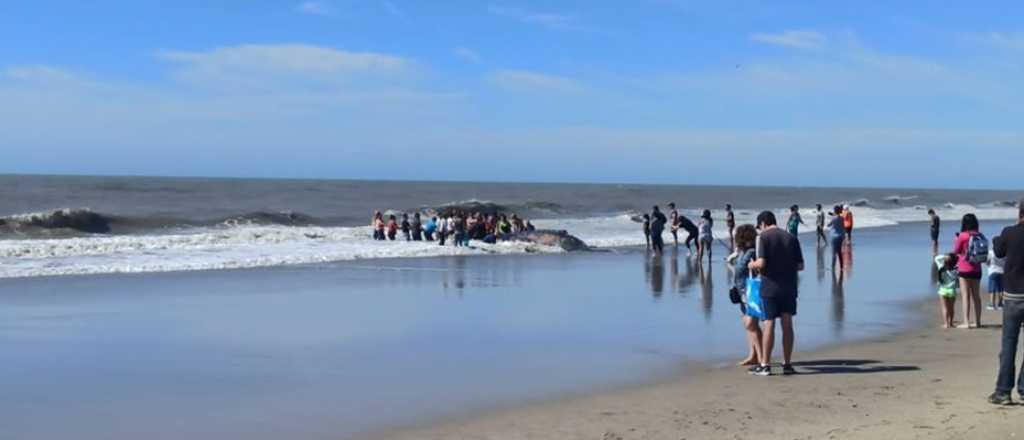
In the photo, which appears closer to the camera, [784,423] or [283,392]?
[784,423]

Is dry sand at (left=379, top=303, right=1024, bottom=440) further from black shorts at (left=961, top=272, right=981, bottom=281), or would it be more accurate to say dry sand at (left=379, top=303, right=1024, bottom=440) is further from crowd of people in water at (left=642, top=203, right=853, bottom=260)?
crowd of people in water at (left=642, top=203, right=853, bottom=260)

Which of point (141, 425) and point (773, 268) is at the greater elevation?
point (773, 268)

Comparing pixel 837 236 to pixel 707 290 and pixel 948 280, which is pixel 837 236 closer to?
pixel 707 290

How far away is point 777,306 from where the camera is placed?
31.6 ft

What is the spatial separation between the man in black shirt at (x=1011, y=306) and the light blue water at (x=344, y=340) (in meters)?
2.95

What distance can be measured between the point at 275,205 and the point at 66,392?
64.2 m

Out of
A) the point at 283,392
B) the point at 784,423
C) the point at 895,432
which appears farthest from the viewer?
the point at 283,392

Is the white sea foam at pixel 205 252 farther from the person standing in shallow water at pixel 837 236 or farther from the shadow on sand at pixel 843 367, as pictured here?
the shadow on sand at pixel 843 367

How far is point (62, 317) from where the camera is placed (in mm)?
13820

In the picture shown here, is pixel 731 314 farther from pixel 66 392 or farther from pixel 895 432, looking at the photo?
pixel 66 392

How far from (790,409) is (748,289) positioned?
1903mm

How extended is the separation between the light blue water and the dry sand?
21.3 inches

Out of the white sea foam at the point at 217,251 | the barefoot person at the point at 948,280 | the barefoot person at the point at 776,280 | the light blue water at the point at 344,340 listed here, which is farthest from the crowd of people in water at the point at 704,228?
the barefoot person at the point at 776,280

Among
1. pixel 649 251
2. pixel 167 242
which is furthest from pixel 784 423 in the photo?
pixel 167 242
